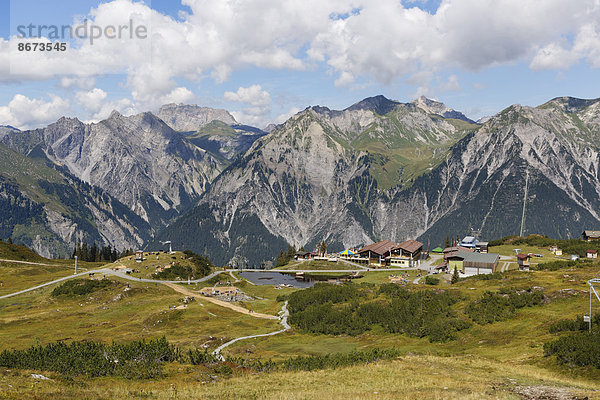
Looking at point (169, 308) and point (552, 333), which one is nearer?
point (552, 333)

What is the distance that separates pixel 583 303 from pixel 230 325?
69073 mm

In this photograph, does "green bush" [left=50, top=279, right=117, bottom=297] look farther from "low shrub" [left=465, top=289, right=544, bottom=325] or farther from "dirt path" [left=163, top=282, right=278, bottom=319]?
"low shrub" [left=465, top=289, right=544, bottom=325]

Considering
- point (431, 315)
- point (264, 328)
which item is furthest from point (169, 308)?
point (431, 315)

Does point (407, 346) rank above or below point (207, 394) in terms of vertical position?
below

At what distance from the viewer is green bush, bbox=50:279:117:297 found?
139125 millimetres

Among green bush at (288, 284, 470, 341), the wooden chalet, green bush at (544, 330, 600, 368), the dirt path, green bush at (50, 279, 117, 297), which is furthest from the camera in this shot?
the wooden chalet

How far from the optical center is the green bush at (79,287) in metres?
139

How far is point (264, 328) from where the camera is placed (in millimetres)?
98812

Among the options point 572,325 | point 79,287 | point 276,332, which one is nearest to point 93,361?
point 276,332

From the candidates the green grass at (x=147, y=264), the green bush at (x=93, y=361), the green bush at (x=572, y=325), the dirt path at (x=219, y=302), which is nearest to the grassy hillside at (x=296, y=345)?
the green bush at (x=572, y=325)

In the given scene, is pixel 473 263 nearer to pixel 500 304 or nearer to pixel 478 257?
pixel 478 257

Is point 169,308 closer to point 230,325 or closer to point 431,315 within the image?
point 230,325

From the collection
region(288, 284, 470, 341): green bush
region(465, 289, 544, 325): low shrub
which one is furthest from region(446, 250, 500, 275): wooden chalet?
region(465, 289, 544, 325): low shrub

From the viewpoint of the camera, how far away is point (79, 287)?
14138cm
